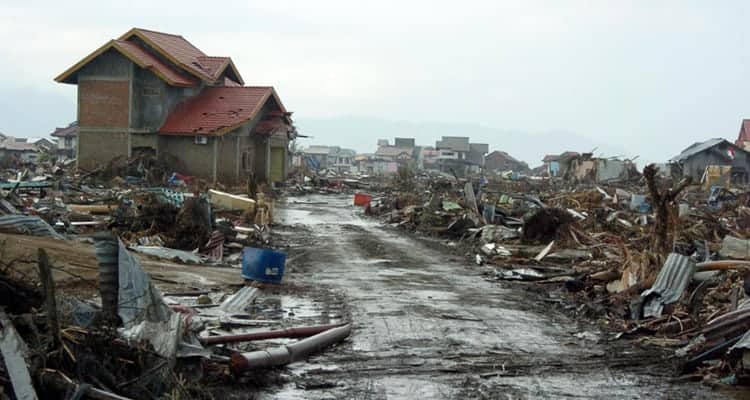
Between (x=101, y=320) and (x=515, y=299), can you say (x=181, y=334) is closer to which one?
(x=101, y=320)

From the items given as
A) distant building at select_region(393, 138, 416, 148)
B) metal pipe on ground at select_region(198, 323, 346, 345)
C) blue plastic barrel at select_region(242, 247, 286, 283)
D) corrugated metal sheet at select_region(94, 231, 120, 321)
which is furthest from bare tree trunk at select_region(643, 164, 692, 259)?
distant building at select_region(393, 138, 416, 148)

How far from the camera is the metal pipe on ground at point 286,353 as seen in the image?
7.50m

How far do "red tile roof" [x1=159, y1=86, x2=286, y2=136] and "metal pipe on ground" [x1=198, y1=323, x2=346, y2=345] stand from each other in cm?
2732

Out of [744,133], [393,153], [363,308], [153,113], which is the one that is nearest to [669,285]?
[363,308]

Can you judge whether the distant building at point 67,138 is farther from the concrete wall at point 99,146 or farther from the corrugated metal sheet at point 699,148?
the corrugated metal sheet at point 699,148

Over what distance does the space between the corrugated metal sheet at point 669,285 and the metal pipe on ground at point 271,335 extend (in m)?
3.98

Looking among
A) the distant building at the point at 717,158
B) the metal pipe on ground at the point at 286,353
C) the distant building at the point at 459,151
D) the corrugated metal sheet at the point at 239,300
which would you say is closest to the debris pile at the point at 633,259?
the metal pipe on ground at the point at 286,353

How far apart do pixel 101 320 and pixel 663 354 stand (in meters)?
5.61

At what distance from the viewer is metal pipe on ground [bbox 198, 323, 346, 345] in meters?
8.20

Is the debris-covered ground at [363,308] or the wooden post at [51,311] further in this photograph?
the debris-covered ground at [363,308]

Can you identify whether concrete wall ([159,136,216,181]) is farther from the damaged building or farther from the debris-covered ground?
the damaged building

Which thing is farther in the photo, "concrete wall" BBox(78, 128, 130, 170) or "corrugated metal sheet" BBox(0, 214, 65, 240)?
"concrete wall" BBox(78, 128, 130, 170)

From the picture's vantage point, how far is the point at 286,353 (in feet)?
26.6

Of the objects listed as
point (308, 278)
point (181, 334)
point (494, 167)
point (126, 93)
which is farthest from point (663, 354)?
point (494, 167)
